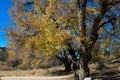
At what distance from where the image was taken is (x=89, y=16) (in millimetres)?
23266

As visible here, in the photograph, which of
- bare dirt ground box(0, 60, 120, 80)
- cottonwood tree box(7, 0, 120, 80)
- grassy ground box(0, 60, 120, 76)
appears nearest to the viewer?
cottonwood tree box(7, 0, 120, 80)

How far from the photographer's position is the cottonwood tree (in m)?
20.5

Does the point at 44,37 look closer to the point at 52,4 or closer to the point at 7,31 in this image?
the point at 52,4

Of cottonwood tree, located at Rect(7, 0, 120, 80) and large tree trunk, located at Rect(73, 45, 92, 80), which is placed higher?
cottonwood tree, located at Rect(7, 0, 120, 80)

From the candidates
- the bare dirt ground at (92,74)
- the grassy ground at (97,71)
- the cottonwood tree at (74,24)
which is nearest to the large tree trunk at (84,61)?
the cottonwood tree at (74,24)

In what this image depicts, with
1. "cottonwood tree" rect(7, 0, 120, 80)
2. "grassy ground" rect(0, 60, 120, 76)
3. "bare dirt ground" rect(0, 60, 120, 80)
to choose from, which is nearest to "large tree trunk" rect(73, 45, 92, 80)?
→ "cottonwood tree" rect(7, 0, 120, 80)

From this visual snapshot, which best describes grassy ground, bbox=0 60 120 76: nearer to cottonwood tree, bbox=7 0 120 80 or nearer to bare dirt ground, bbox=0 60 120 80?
bare dirt ground, bbox=0 60 120 80

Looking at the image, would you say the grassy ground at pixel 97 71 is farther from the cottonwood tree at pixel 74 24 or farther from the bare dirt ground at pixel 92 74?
the cottonwood tree at pixel 74 24

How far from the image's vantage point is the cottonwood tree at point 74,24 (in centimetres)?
2045

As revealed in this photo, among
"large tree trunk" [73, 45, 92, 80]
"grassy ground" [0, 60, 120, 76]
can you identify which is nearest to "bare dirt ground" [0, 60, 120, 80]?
"grassy ground" [0, 60, 120, 76]

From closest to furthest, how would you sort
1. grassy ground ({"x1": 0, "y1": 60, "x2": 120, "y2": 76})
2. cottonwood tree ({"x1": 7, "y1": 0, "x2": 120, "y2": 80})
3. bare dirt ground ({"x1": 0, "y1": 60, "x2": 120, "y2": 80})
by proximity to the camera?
cottonwood tree ({"x1": 7, "y1": 0, "x2": 120, "y2": 80}) < bare dirt ground ({"x1": 0, "y1": 60, "x2": 120, "y2": 80}) < grassy ground ({"x1": 0, "y1": 60, "x2": 120, "y2": 76})

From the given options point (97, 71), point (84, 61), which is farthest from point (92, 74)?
point (84, 61)

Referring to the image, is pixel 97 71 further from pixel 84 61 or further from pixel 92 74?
pixel 84 61

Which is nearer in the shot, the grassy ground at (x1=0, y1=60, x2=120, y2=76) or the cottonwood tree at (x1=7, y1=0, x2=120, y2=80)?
the cottonwood tree at (x1=7, y1=0, x2=120, y2=80)
